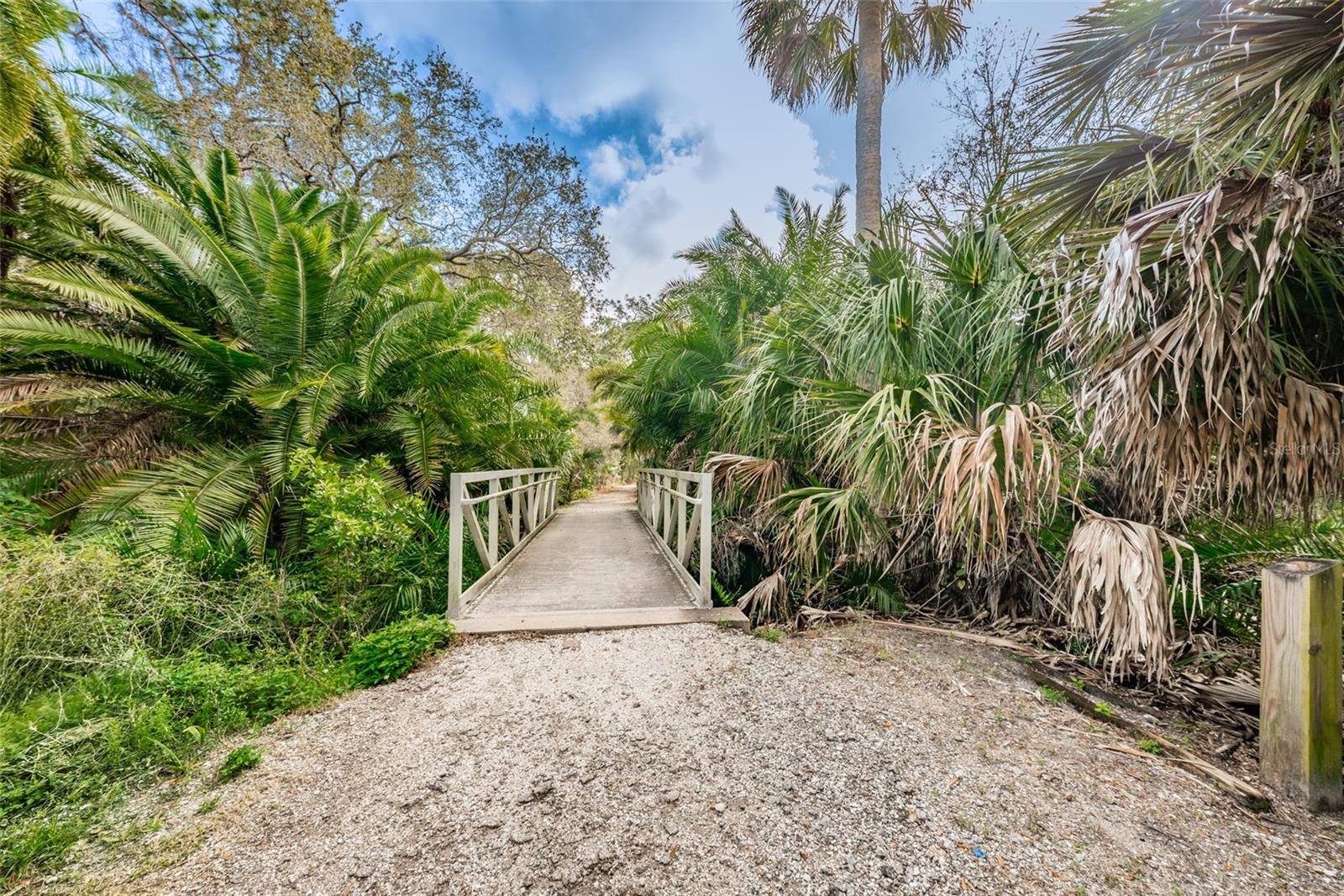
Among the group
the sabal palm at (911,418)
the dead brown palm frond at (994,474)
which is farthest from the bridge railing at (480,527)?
the dead brown palm frond at (994,474)

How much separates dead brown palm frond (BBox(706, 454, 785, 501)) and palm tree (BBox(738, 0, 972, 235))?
419 centimetres

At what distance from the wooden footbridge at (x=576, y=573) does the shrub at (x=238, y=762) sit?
4.07 ft

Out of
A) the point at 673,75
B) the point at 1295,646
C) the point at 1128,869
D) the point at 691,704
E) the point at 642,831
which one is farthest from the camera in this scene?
the point at 673,75

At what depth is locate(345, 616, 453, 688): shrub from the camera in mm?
2758

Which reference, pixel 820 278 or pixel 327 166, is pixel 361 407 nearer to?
pixel 820 278

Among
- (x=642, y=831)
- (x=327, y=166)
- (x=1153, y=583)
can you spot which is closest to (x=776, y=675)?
(x=642, y=831)

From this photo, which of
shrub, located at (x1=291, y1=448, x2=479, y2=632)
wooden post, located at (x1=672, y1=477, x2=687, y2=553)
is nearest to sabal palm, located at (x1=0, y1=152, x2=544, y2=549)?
shrub, located at (x1=291, y1=448, x2=479, y2=632)

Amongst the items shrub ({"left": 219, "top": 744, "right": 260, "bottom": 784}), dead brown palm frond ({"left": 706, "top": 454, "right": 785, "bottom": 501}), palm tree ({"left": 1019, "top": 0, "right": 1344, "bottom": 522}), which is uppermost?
palm tree ({"left": 1019, "top": 0, "right": 1344, "bottom": 522})

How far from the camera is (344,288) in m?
4.78

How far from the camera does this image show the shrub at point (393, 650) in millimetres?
2758

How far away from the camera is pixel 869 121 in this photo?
260 inches

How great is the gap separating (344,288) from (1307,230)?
675 cm

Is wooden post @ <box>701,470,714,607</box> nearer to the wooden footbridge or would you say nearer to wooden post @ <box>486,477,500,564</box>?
the wooden footbridge

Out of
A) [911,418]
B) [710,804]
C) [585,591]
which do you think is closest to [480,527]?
[585,591]
